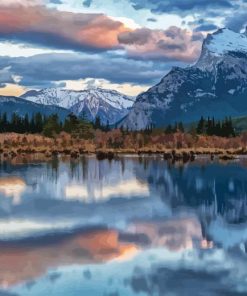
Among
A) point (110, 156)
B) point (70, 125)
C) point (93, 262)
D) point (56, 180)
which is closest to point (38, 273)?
point (93, 262)

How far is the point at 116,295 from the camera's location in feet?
58.6

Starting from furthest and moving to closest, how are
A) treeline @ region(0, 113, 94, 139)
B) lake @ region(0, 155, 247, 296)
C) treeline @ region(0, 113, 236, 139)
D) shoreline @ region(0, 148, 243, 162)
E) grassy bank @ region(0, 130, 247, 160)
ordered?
treeline @ region(0, 113, 236, 139)
treeline @ region(0, 113, 94, 139)
grassy bank @ region(0, 130, 247, 160)
shoreline @ region(0, 148, 243, 162)
lake @ region(0, 155, 247, 296)

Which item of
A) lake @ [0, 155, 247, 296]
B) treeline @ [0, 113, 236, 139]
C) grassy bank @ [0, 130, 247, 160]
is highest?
treeline @ [0, 113, 236, 139]

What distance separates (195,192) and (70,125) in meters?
124

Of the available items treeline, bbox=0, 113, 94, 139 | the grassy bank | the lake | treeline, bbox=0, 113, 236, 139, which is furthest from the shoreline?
the lake

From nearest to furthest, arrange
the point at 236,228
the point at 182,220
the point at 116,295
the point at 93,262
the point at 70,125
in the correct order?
the point at 116,295, the point at 93,262, the point at 236,228, the point at 182,220, the point at 70,125

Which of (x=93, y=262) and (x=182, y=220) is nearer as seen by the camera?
(x=93, y=262)

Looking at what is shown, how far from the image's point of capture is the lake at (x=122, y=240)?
19.2 m

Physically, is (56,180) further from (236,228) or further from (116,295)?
(116,295)

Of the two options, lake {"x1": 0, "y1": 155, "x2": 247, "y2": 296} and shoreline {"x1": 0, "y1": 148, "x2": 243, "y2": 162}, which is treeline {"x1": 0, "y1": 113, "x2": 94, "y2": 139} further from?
lake {"x1": 0, "y1": 155, "x2": 247, "y2": 296}

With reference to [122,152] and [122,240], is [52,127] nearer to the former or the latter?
[122,152]

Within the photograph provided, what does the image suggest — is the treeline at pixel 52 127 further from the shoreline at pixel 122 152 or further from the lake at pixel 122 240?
the lake at pixel 122 240

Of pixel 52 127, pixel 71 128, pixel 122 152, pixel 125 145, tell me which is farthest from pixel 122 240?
pixel 52 127

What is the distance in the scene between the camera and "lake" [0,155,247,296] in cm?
1919
